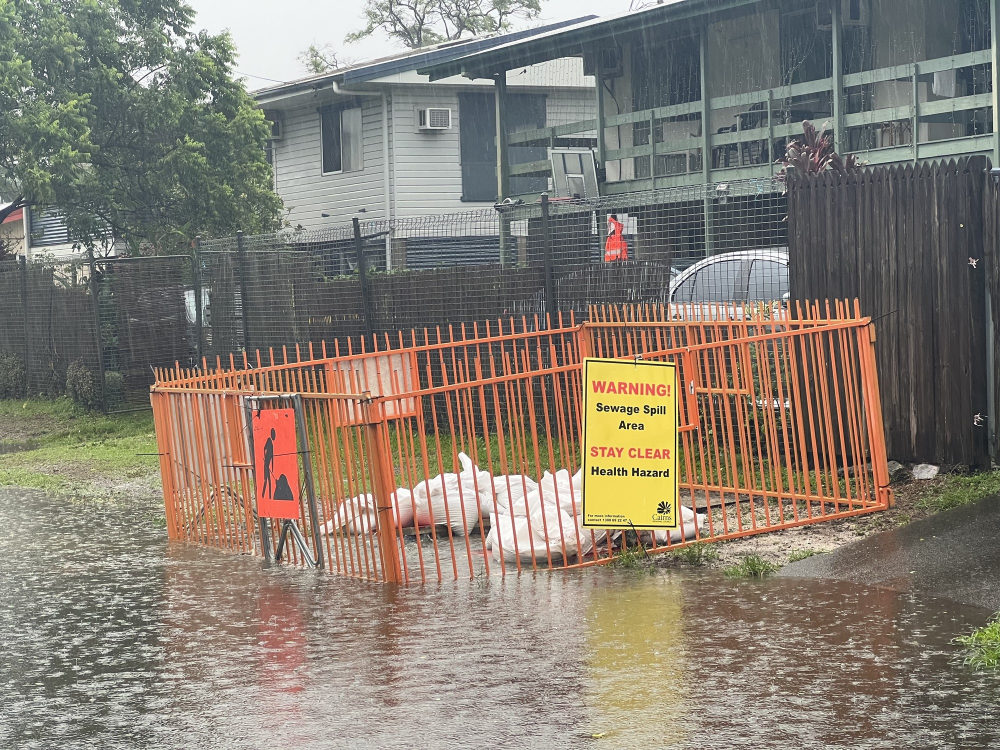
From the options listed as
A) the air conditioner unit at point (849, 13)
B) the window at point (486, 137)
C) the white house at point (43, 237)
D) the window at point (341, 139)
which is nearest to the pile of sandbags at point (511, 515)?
the air conditioner unit at point (849, 13)

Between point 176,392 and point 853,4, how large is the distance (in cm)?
1383

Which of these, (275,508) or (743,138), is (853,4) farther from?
(275,508)

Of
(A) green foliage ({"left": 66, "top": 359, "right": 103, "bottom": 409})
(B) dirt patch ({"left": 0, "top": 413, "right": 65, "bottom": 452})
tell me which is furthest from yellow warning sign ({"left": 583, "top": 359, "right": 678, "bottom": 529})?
(A) green foliage ({"left": 66, "top": 359, "right": 103, "bottom": 409})

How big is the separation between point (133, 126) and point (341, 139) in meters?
4.94

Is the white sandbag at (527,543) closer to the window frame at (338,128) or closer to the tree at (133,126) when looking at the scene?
the tree at (133,126)

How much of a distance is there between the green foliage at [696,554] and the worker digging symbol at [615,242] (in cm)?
Result: 509

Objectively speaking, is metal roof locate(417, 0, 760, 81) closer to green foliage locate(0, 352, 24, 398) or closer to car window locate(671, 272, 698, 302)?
car window locate(671, 272, 698, 302)

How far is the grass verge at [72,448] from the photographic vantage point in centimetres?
1383

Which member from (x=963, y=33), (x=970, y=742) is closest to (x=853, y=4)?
(x=963, y=33)

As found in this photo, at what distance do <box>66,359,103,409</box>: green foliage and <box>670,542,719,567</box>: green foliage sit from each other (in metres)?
12.8

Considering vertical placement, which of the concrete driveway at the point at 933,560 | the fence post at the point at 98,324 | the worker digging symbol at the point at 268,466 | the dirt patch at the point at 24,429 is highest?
the fence post at the point at 98,324

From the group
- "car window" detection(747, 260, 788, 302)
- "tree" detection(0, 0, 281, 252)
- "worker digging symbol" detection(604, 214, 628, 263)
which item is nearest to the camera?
"car window" detection(747, 260, 788, 302)

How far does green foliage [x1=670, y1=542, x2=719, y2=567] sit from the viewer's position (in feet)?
27.4

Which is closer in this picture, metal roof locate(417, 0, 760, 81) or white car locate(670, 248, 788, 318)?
white car locate(670, 248, 788, 318)
